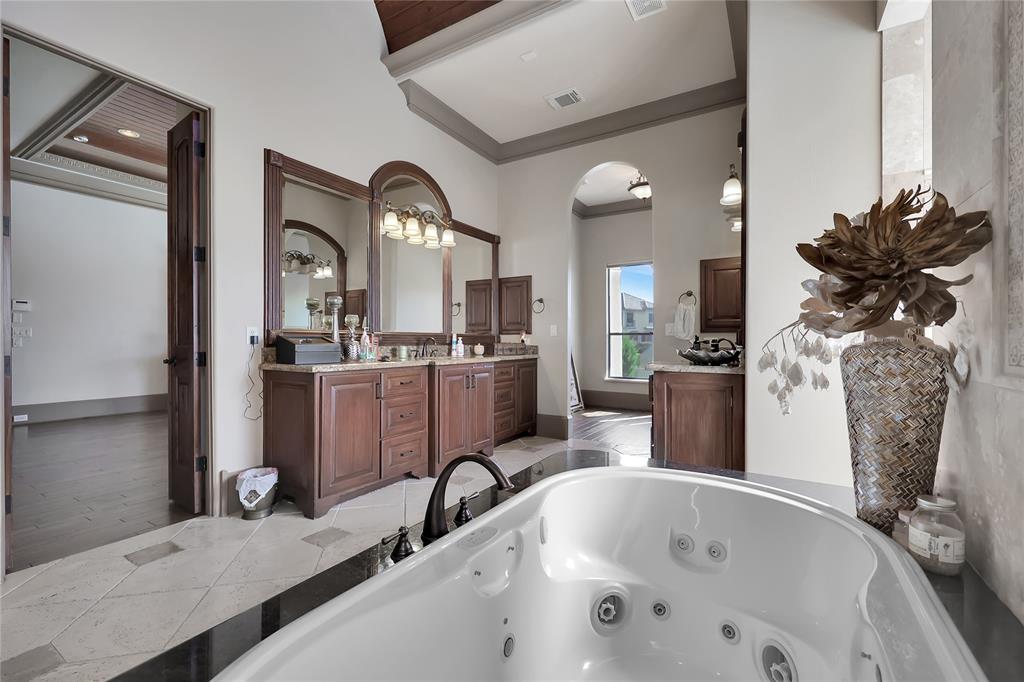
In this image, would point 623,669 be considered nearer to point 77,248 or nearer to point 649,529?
point 649,529

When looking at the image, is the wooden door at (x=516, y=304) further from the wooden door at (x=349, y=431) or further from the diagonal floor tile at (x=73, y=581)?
the diagonal floor tile at (x=73, y=581)

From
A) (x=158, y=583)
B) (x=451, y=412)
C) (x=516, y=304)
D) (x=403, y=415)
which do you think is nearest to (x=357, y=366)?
(x=403, y=415)

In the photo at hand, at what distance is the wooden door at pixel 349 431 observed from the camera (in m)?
2.60

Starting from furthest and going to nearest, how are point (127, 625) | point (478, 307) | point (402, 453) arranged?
1. point (478, 307)
2. point (402, 453)
3. point (127, 625)

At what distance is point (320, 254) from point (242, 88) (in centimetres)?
112

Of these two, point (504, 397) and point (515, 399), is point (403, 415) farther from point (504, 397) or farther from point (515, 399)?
point (515, 399)

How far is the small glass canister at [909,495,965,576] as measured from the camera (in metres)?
0.73

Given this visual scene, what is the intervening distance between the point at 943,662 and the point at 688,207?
3999 millimetres

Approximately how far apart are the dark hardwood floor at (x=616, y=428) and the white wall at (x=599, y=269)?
0.61m

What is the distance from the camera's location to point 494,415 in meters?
4.18

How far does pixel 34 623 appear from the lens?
156 centimetres

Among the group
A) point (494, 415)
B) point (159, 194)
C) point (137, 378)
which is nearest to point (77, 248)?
point (159, 194)

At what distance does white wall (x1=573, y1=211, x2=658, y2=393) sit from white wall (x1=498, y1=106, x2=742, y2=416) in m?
2.30

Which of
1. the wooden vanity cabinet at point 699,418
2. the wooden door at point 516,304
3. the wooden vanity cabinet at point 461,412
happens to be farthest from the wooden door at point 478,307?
the wooden vanity cabinet at point 699,418
